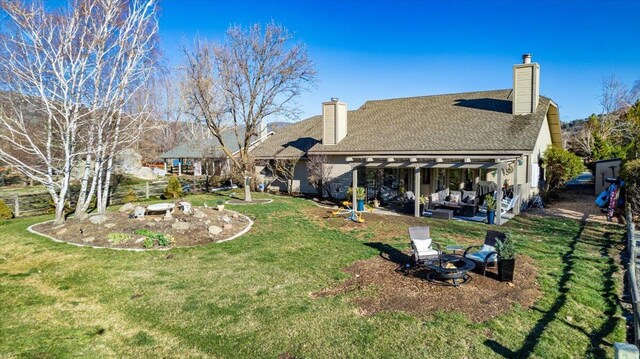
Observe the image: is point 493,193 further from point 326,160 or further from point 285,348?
point 285,348

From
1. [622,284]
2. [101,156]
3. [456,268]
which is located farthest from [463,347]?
[101,156]

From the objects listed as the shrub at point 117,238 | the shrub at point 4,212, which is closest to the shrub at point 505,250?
the shrub at point 117,238

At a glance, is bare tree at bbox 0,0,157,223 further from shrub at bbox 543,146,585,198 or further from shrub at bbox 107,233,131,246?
shrub at bbox 543,146,585,198

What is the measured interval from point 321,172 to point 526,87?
418 inches

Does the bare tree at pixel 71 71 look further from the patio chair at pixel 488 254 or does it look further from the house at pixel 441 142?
the patio chair at pixel 488 254

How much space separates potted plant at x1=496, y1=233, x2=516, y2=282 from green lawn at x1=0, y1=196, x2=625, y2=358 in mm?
701

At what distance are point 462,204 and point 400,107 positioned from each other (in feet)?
29.4

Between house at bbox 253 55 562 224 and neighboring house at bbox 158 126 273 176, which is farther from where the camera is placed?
neighboring house at bbox 158 126 273 176

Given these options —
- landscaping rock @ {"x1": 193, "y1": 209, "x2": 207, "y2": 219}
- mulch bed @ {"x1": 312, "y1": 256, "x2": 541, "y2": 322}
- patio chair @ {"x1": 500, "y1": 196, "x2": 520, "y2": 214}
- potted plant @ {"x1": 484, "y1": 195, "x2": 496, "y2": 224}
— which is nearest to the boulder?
landscaping rock @ {"x1": 193, "y1": 209, "x2": 207, "y2": 219}

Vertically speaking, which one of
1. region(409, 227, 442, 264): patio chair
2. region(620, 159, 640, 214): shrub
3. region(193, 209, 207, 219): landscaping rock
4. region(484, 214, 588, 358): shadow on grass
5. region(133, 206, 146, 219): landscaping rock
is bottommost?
region(484, 214, 588, 358): shadow on grass

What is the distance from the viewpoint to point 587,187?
24.0 metres

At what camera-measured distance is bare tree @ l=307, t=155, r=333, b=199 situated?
64.2ft

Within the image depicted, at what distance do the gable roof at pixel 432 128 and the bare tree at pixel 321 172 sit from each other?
0.45 m

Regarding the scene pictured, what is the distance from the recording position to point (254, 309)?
20.9 ft
